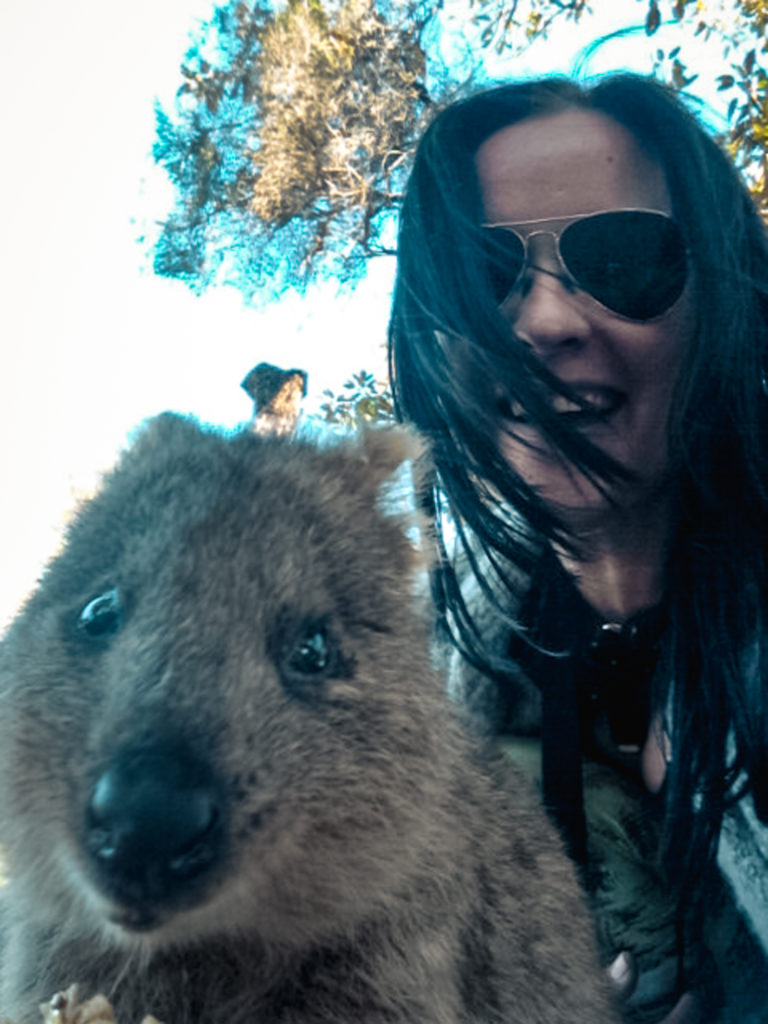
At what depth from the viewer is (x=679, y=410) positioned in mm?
1672

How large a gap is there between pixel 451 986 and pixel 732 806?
0.67 m

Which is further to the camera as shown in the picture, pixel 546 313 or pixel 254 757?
pixel 546 313

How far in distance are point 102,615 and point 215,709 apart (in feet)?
0.85

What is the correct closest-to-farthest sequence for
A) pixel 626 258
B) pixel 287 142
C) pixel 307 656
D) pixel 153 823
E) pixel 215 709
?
pixel 153 823 < pixel 215 709 < pixel 307 656 < pixel 626 258 < pixel 287 142

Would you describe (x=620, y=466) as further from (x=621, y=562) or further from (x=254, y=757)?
(x=254, y=757)

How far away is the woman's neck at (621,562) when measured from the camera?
5.71 ft

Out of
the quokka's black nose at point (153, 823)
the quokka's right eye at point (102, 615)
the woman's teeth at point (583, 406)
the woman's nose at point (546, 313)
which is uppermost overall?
the woman's nose at point (546, 313)

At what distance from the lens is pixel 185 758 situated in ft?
3.02

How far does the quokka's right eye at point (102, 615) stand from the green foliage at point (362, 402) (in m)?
0.60

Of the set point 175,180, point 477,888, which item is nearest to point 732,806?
point 477,888

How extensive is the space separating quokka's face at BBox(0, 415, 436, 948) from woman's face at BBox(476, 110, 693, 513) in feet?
1.65

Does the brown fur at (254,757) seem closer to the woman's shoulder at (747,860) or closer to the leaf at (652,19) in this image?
the woman's shoulder at (747,860)

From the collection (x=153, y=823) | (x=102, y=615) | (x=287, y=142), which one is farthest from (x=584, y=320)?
(x=153, y=823)

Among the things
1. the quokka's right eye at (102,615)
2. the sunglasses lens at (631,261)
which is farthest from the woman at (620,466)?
the quokka's right eye at (102,615)
